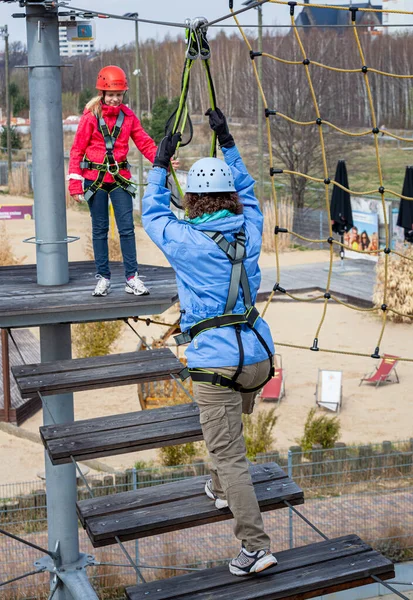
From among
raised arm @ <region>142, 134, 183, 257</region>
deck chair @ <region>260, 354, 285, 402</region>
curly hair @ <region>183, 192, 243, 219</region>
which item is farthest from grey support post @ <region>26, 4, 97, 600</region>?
deck chair @ <region>260, 354, 285, 402</region>

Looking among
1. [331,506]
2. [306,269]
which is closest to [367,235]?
[306,269]

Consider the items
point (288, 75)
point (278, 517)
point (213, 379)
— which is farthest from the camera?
point (288, 75)

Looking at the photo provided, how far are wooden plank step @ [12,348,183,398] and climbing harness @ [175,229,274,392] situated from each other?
1.35 m

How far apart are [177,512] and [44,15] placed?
2529 mm

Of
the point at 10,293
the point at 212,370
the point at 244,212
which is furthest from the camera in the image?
the point at 10,293

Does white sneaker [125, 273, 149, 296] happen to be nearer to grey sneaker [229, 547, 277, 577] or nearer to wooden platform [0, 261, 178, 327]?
wooden platform [0, 261, 178, 327]

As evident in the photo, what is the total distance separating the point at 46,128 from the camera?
499 centimetres

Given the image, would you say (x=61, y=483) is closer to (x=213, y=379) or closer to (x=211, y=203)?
(x=213, y=379)

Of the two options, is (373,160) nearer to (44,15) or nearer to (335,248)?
(335,248)

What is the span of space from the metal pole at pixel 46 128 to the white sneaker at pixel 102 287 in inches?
10.4

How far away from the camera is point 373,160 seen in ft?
117

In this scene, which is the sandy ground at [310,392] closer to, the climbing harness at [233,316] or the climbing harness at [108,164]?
the climbing harness at [108,164]

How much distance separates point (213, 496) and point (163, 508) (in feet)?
0.64

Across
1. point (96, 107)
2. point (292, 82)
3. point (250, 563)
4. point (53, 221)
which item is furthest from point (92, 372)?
point (292, 82)
